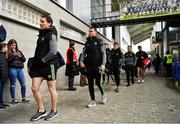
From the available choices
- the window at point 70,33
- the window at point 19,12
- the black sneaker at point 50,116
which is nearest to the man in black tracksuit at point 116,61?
the window at point 19,12

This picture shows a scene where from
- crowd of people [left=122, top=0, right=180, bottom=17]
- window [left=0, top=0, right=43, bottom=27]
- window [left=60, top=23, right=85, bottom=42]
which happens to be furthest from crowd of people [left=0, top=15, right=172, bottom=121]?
crowd of people [left=122, top=0, right=180, bottom=17]

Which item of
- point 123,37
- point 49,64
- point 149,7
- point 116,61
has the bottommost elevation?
point 49,64

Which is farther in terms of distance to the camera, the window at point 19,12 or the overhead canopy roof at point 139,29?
the overhead canopy roof at point 139,29

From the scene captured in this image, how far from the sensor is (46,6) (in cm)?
1119

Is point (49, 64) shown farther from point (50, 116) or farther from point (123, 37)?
point (123, 37)

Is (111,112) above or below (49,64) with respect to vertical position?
below

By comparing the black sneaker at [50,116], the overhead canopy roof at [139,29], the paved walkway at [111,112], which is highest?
the overhead canopy roof at [139,29]

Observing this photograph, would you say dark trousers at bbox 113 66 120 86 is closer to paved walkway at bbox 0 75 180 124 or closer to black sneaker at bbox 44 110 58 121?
paved walkway at bbox 0 75 180 124

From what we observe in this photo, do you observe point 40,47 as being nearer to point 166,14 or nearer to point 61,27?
point 61,27

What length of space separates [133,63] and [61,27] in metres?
3.52

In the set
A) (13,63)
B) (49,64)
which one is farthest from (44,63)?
(13,63)

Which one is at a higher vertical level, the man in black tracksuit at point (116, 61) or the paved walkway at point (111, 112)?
the man in black tracksuit at point (116, 61)

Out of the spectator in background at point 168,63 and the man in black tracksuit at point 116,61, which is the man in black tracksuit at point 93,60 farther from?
the spectator in background at point 168,63

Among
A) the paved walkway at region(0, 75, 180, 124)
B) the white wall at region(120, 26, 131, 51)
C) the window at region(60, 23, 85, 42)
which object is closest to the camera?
the paved walkway at region(0, 75, 180, 124)
